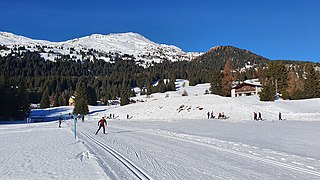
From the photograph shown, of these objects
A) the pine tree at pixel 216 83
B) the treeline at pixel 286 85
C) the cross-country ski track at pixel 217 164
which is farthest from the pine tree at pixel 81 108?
the cross-country ski track at pixel 217 164

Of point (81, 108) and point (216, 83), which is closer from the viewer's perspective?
point (216, 83)

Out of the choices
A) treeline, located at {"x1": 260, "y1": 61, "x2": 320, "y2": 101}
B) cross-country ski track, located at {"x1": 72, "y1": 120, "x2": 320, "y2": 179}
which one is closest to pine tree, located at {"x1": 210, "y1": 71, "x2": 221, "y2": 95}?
treeline, located at {"x1": 260, "y1": 61, "x2": 320, "y2": 101}

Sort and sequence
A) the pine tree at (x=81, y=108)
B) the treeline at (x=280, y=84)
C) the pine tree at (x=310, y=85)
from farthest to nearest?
the pine tree at (x=81, y=108)
the pine tree at (x=310, y=85)
the treeline at (x=280, y=84)

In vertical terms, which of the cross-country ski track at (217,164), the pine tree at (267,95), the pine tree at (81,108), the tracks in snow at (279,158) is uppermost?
the pine tree at (267,95)

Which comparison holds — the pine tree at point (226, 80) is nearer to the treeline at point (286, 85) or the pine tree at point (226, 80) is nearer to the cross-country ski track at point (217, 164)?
the treeline at point (286, 85)

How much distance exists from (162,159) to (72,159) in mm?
3789

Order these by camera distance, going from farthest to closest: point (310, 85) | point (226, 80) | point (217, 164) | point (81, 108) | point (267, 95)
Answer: point (81, 108), point (226, 80), point (310, 85), point (267, 95), point (217, 164)

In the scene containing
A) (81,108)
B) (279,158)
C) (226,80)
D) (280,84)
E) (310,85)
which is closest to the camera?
(279,158)

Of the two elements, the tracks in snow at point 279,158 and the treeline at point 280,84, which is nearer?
the tracks in snow at point 279,158

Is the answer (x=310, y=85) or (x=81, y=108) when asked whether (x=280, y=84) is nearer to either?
(x=310, y=85)

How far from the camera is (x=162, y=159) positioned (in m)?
13.1

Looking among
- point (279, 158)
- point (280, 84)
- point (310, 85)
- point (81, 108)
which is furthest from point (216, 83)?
point (279, 158)

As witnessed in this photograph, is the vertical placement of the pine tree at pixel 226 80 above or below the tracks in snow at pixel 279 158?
above

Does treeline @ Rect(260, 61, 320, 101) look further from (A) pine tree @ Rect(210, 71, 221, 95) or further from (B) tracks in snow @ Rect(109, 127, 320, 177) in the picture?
(B) tracks in snow @ Rect(109, 127, 320, 177)
